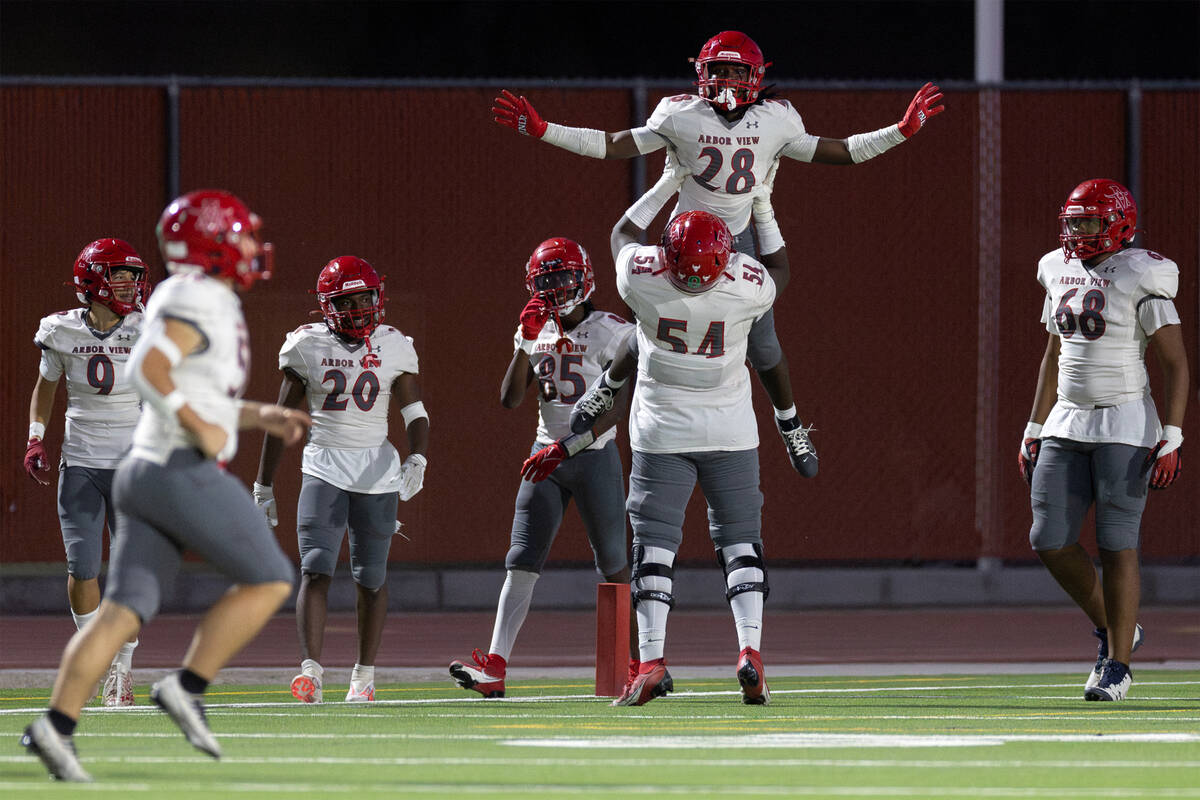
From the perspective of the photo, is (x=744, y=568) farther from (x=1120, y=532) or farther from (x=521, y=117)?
(x=521, y=117)

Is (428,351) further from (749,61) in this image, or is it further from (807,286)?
(749,61)

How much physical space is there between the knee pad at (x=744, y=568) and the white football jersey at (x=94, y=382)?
11.2 ft

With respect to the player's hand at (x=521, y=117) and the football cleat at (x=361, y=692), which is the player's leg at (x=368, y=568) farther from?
the player's hand at (x=521, y=117)

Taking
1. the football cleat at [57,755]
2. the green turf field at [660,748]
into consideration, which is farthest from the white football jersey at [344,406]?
the football cleat at [57,755]

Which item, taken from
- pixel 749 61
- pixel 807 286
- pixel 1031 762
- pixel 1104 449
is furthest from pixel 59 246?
pixel 1031 762

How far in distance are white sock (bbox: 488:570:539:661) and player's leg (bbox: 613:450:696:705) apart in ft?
4.70

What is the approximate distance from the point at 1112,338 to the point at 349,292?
12.9 ft

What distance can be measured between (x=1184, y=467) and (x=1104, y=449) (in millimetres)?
8753

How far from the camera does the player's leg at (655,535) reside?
10219 millimetres

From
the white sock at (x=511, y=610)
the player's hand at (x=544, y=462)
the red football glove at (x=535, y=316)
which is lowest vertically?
the white sock at (x=511, y=610)

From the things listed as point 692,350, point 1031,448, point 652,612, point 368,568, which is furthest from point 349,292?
point 1031,448

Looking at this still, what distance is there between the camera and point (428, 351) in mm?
18500

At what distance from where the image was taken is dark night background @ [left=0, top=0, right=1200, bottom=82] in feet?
68.5

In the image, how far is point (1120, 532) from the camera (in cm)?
1057
